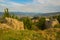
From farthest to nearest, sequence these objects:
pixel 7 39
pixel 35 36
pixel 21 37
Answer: pixel 35 36 → pixel 21 37 → pixel 7 39

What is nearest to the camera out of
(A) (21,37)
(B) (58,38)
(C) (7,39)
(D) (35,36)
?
(C) (7,39)

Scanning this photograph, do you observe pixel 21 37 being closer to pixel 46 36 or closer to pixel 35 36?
pixel 35 36

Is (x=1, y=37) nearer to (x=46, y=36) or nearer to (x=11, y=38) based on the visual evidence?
(x=11, y=38)

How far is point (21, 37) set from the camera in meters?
16.0

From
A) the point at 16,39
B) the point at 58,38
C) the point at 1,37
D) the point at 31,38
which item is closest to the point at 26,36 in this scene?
the point at 31,38

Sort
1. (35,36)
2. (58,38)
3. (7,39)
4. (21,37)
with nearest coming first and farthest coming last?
(7,39), (21,37), (35,36), (58,38)

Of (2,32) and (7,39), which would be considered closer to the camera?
(7,39)

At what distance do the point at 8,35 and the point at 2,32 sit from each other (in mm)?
856

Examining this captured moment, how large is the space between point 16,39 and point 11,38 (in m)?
0.44

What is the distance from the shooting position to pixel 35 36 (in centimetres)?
1761

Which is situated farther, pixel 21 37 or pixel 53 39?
pixel 53 39

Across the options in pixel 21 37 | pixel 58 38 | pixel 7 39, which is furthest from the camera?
pixel 58 38

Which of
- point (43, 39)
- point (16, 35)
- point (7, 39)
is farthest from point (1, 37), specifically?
point (43, 39)

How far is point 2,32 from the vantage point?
1642 cm
